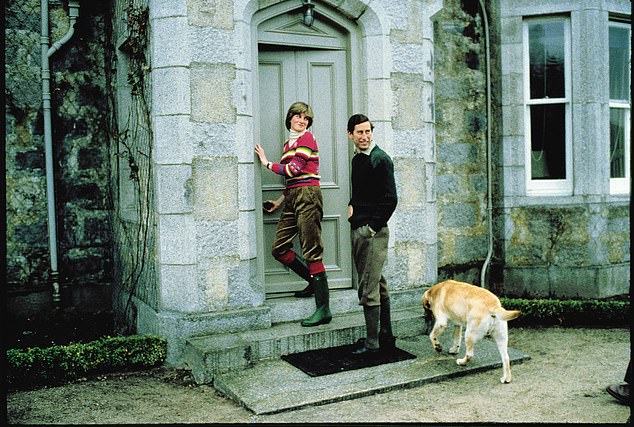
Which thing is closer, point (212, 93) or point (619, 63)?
point (212, 93)

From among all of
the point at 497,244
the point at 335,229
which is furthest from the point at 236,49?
the point at 497,244

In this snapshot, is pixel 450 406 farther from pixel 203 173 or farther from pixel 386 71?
pixel 386 71

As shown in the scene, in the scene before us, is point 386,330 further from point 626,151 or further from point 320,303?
point 626,151

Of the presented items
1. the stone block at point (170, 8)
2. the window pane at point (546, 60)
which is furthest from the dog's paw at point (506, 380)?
the window pane at point (546, 60)

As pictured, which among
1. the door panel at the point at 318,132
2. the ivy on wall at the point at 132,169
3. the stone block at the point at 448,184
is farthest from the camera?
the stone block at the point at 448,184

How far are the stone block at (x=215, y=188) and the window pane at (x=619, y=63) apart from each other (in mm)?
5540

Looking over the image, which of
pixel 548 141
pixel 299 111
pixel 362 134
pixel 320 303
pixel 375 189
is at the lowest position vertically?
pixel 320 303

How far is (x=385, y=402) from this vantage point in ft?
16.8

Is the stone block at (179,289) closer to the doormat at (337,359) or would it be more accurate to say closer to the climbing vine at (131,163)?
the climbing vine at (131,163)

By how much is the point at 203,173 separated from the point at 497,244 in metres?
4.40

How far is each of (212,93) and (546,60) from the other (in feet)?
15.8

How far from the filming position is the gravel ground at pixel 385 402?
4824 millimetres

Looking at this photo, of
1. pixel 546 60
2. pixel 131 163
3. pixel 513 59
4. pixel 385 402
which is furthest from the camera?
pixel 546 60

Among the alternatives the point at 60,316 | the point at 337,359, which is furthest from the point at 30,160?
the point at 337,359
